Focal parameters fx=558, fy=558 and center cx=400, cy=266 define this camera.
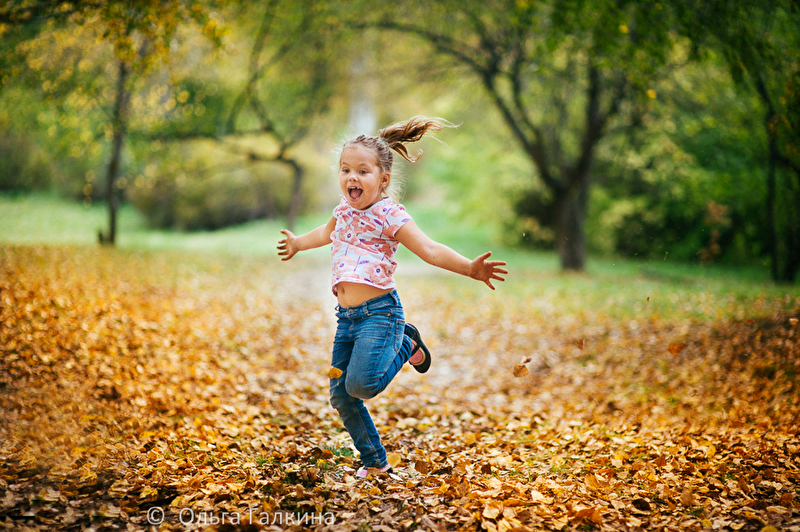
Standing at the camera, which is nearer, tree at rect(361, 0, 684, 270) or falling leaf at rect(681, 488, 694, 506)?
falling leaf at rect(681, 488, 694, 506)

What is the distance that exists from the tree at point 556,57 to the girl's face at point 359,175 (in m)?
4.42

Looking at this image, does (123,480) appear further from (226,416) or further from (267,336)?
(267,336)

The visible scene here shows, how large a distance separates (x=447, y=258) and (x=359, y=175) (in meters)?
0.67

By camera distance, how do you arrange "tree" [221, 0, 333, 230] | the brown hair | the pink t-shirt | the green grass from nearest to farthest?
the pink t-shirt, the brown hair, the green grass, "tree" [221, 0, 333, 230]

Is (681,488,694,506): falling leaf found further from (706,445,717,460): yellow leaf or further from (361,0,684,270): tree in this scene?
(361,0,684,270): tree

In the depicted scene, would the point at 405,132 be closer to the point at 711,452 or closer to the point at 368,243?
the point at 368,243

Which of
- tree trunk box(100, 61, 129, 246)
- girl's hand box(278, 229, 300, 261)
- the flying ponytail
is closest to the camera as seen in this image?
the flying ponytail

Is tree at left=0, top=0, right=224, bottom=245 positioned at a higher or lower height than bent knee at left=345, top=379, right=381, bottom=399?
higher

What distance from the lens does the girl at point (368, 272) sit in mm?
3020

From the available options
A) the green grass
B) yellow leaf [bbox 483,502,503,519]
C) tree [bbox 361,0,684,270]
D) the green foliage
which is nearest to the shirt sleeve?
yellow leaf [bbox 483,502,503,519]

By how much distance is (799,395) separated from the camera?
15.4ft

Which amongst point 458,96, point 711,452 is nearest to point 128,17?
point 711,452

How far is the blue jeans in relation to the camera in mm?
3021

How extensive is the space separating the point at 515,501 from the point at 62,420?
2981 millimetres
